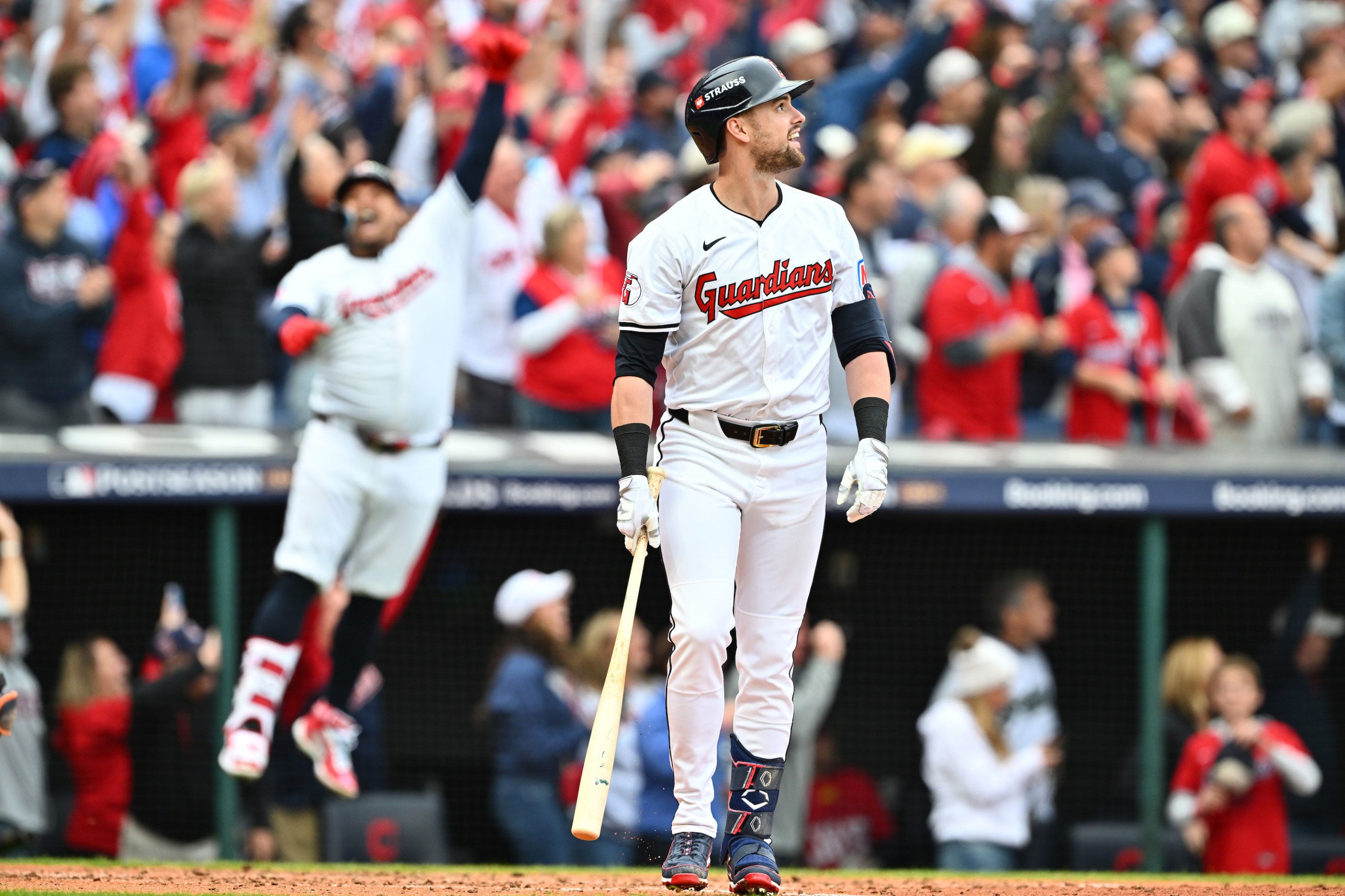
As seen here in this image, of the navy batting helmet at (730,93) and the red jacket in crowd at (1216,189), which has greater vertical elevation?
the red jacket in crowd at (1216,189)

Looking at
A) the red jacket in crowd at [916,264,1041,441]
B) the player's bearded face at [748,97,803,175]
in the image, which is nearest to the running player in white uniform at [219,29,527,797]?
the player's bearded face at [748,97,803,175]

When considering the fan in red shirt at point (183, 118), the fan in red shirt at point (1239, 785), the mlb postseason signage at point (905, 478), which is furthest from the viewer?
the fan in red shirt at point (183, 118)

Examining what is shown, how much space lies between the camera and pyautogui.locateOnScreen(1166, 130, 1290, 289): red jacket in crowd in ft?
32.2

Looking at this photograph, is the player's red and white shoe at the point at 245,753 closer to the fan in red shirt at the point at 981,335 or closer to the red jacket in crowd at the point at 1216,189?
the fan in red shirt at the point at 981,335

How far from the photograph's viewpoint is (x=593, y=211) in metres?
9.45

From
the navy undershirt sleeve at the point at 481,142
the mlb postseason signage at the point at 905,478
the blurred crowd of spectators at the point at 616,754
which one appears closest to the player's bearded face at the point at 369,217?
the navy undershirt sleeve at the point at 481,142

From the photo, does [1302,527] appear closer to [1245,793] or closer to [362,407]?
[1245,793]

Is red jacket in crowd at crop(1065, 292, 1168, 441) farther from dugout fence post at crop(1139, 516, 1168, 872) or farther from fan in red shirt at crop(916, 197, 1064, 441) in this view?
dugout fence post at crop(1139, 516, 1168, 872)

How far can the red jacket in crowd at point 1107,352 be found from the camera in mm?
8883

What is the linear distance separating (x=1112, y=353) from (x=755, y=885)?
499cm

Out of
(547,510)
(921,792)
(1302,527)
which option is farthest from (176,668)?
(1302,527)

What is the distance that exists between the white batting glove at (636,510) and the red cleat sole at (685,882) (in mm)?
824

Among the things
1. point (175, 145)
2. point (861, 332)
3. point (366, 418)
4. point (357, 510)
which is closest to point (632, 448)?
point (861, 332)

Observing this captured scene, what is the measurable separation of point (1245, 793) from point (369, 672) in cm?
382
